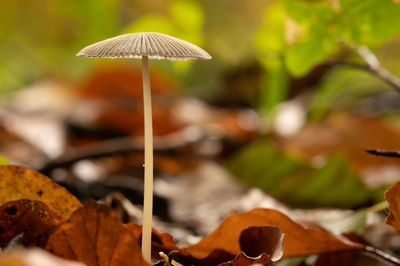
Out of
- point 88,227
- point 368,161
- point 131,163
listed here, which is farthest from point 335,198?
point 88,227

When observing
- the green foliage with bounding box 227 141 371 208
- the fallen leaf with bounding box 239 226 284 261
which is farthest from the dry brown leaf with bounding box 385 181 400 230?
the green foliage with bounding box 227 141 371 208

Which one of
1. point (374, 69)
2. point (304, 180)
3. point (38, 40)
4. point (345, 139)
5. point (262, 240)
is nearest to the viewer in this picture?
point (262, 240)

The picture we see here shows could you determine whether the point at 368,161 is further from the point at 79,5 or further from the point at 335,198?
the point at 79,5

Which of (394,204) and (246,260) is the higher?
(394,204)

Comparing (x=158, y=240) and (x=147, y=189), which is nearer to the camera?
(x=147, y=189)

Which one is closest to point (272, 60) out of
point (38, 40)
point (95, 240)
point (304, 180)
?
point (304, 180)

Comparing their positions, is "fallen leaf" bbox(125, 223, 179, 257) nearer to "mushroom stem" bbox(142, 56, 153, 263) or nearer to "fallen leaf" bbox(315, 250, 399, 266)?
"mushroom stem" bbox(142, 56, 153, 263)

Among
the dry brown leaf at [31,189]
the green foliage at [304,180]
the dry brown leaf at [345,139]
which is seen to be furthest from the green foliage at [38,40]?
the dry brown leaf at [31,189]

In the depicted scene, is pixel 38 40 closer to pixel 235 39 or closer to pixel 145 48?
pixel 235 39
